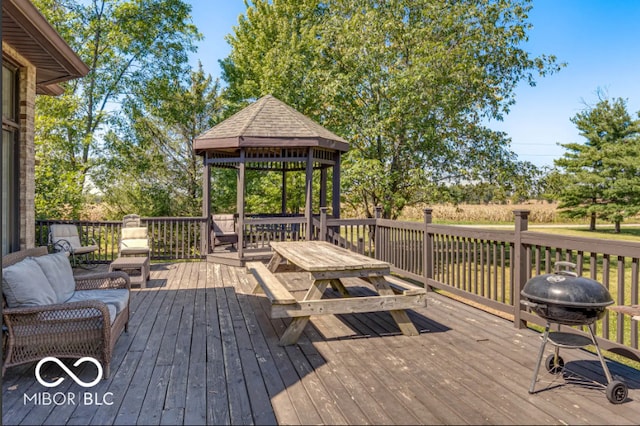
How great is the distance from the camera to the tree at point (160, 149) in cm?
1530

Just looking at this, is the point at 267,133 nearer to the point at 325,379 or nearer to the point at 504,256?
the point at 504,256

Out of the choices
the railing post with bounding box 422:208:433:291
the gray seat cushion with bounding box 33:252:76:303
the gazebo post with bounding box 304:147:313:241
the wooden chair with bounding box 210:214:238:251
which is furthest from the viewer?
the wooden chair with bounding box 210:214:238:251

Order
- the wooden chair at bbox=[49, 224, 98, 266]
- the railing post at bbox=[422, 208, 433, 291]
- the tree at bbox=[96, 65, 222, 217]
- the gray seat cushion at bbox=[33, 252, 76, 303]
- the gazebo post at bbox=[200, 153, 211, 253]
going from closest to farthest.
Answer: the gray seat cushion at bbox=[33, 252, 76, 303], the railing post at bbox=[422, 208, 433, 291], the wooden chair at bbox=[49, 224, 98, 266], the gazebo post at bbox=[200, 153, 211, 253], the tree at bbox=[96, 65, 222, 217]

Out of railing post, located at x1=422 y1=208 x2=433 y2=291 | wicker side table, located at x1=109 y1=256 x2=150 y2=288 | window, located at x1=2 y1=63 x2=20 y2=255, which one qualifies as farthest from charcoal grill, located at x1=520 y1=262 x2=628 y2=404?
window, located at x1=2 y1=63 x2=20 y2=255

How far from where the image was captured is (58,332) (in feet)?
9.38

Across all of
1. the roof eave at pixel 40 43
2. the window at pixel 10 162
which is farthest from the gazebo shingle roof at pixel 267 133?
the window at pixel 10 162

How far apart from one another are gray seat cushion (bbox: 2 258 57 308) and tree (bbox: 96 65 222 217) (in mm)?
12435

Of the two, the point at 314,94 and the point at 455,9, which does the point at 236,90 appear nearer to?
the point at 314,94

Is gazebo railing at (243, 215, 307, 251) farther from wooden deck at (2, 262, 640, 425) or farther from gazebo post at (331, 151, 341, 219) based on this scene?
wooden deck at (2, 262, 640, 425)

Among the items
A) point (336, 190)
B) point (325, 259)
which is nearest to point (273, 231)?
point (336, 190)

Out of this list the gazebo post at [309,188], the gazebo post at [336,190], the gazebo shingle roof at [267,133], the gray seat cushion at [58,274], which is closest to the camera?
the gray seat cushion at [58,274]

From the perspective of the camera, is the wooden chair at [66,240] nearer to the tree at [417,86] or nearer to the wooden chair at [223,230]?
the wooden chair at [223,230]

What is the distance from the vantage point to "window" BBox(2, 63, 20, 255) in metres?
4.81

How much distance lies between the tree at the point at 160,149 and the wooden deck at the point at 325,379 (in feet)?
39.4
